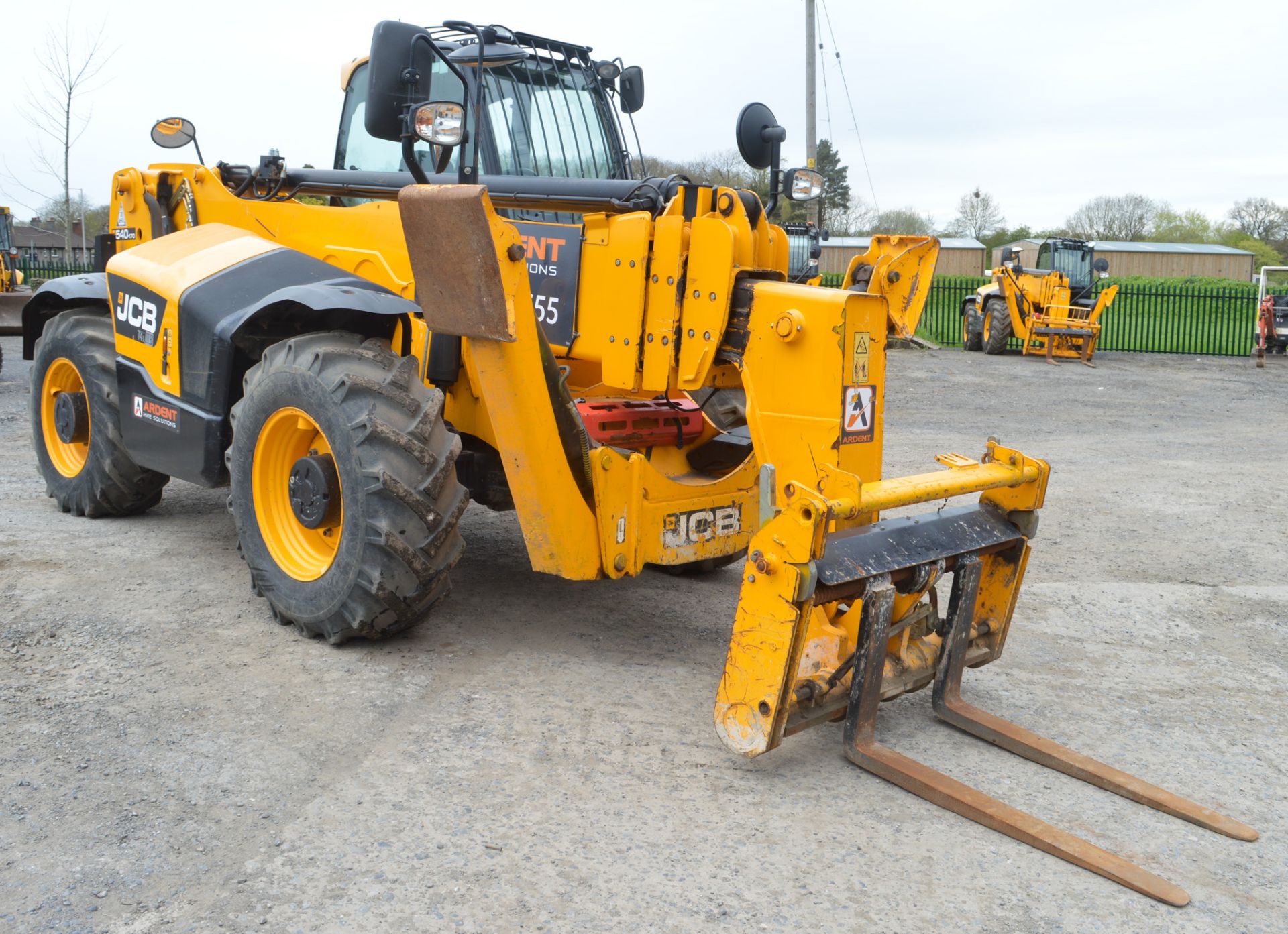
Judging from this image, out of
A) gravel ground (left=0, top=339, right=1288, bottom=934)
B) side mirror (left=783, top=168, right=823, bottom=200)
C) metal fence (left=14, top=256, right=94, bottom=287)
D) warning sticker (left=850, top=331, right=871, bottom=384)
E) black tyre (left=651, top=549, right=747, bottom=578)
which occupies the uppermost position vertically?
side mirror (left=783, top=168, right=823, bottom=200)

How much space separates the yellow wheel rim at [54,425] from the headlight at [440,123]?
3.52 meters

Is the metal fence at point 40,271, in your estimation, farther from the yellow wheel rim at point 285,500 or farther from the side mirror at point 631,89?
the yellow wheel rim at point 285,500

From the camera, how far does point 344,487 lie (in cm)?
423

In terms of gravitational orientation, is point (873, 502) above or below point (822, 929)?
above

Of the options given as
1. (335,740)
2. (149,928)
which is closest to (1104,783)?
(335,740)

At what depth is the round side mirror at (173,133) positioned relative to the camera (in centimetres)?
615

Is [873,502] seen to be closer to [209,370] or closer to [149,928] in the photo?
[149,928]

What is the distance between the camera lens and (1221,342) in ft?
87.0

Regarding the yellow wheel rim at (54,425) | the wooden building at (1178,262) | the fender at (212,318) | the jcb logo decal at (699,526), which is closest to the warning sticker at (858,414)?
the jcb logo decal at (699,526)

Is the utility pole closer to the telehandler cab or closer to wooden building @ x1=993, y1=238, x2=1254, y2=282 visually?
the telehandler cab

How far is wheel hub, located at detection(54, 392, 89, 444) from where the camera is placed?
6.34 m

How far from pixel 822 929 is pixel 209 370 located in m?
3.65

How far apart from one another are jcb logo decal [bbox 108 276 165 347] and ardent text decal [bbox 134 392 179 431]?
285mm

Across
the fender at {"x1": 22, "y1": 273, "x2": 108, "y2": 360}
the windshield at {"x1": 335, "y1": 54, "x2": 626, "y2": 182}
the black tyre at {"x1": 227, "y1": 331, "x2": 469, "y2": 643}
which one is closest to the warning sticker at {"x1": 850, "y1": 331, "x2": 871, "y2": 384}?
the black tyre at {"x1": 227, "y1": 331, "x2": 469, "y2": 643}
